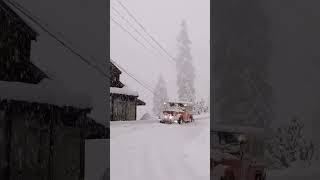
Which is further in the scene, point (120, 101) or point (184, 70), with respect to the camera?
point (184, 70)

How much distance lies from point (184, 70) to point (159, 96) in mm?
538

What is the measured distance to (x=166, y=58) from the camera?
5.79m

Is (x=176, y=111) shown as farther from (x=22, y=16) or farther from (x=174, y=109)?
(x=22, y=16)

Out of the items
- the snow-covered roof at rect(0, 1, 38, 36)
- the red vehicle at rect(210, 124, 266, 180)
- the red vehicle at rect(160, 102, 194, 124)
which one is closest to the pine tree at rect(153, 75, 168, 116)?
the red vehicle at rect(160, 102, 194, 124)

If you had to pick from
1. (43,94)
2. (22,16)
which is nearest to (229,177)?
(43,94)

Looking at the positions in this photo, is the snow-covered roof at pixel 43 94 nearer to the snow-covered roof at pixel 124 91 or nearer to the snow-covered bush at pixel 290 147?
the snow-covered roof at pixel 124 91

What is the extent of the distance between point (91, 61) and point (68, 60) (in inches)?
10.3

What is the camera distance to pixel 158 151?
5406 millimetres

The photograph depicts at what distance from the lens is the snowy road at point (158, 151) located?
5168mm

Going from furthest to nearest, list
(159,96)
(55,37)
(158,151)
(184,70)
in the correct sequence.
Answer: (184,70) < (159,96) < (158,151) < (55,37)

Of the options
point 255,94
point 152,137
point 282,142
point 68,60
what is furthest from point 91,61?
point 282,142

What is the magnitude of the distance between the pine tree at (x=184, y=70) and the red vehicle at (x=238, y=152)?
71 centimetres

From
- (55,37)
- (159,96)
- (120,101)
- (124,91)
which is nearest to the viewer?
(55,37)

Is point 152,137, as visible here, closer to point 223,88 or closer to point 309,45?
point 223,88
